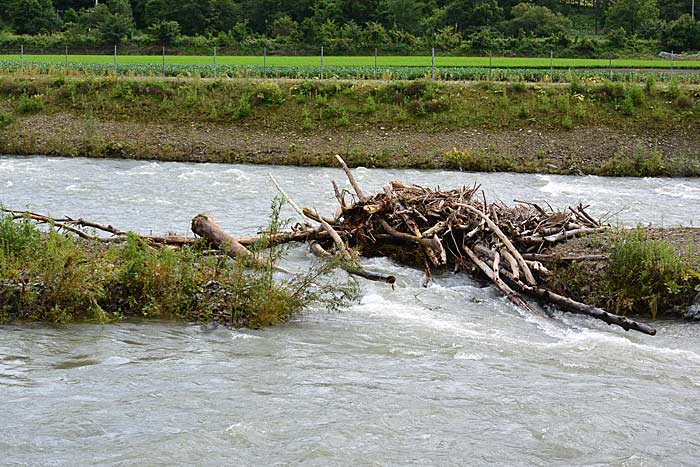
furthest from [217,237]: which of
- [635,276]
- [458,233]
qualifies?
[635,276]

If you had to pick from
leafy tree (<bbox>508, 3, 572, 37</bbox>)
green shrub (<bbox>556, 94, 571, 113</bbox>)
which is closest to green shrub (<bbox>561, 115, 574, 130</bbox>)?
green shrub (<bbox>556, 94, 571, 113</bbox>)

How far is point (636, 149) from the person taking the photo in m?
33.2

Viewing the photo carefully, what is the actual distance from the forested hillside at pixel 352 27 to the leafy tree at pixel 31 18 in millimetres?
94

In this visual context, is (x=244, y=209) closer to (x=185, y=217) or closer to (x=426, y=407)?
(x=185, y=217)

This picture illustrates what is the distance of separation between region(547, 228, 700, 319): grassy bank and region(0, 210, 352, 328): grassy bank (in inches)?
138

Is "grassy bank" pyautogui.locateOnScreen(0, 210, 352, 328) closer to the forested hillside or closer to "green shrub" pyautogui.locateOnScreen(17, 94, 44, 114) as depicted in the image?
"green shrub" pyautogui.locateOnScreen(17, 94, 44, 114)

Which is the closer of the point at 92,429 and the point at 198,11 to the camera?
the point at 92,429

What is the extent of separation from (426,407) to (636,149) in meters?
25.4

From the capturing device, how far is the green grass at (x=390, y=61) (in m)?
61.8

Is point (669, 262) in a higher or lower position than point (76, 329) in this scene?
higher

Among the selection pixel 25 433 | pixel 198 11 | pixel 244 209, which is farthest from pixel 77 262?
pixel 198 11

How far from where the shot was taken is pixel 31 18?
301ft

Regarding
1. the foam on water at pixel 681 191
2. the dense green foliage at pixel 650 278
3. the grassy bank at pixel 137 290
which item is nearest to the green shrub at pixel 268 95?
the foam on water at pixel 681 191

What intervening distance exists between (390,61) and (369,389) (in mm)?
63034
